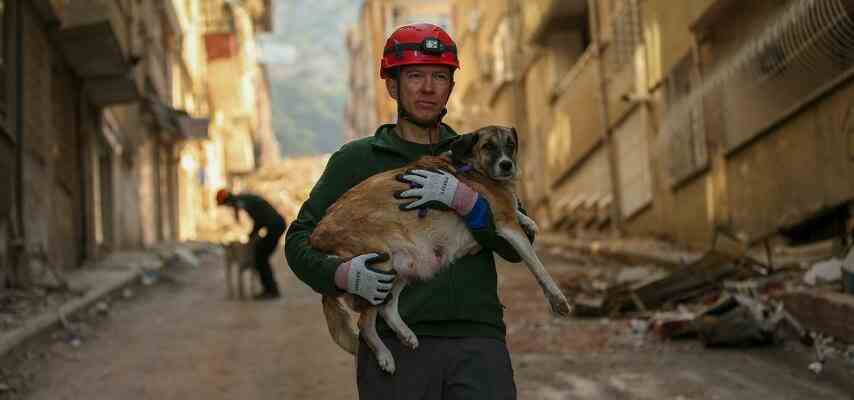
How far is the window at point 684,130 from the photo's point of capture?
1288cm

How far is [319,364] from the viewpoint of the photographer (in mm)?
6809

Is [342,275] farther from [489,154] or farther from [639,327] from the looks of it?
[639,327]

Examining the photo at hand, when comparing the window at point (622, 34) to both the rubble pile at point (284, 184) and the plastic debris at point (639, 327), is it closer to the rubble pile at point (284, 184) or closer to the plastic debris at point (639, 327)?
the plastic debris at point (639, 327)

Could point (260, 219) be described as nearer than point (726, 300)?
No

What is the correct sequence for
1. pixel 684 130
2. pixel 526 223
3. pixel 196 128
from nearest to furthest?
pixel 526 223, pixel 684 130, pixel 196 128

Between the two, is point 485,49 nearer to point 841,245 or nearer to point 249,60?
point 249,60

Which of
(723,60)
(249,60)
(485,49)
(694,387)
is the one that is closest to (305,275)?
(694,387)

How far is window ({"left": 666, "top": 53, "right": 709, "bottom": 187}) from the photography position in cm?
1288

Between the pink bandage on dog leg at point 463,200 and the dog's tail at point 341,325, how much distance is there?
521mm

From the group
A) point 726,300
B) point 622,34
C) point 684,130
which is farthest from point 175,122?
point 726,300

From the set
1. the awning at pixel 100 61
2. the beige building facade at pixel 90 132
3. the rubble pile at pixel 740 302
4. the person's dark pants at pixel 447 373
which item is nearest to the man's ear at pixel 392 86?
the person's dark pants at pixel 447 373

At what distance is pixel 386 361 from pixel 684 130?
1195 centimetres

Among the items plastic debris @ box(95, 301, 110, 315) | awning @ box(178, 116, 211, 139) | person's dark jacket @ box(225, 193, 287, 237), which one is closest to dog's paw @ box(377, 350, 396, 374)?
plastic debris @ box(95, 301, 110, 315)

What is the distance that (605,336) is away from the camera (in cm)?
738
